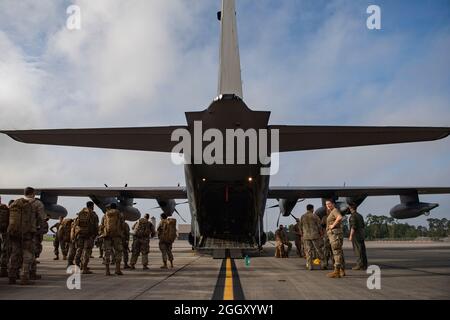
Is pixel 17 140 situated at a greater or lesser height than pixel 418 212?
greater

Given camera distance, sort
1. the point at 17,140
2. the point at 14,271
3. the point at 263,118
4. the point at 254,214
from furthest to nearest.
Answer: the point at 254,214 → the point at 263,118 → the point at 17,140 → the point at 14,271

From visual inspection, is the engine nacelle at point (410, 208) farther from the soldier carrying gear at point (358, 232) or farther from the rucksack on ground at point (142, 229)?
the rucksack on ground at point (142, 229)

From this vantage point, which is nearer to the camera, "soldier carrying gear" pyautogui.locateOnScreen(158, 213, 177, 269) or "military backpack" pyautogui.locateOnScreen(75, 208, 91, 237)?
"military backpack" pyautogui.locateOnScreen(75, 208, 91, 237)

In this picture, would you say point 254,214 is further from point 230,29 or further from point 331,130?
point 230,29

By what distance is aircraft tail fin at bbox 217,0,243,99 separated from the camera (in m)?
8.89

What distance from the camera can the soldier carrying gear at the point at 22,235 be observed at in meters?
7.21

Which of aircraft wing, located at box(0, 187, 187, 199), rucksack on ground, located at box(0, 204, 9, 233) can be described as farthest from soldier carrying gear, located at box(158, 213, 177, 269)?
aircraft wing, located at box(0, 187, 187, 199)

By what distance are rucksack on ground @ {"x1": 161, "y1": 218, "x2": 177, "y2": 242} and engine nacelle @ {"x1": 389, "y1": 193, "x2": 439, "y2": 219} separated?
680 inches

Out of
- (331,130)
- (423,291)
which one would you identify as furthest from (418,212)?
(423,291)

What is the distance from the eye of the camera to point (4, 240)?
8.46 metres

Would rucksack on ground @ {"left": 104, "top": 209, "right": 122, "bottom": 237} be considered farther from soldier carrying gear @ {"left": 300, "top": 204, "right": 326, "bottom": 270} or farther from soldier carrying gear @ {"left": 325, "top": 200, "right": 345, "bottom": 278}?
soldier carrying gear @ {"left": 325, "top": 200, "right": 345, "bottom": 278}

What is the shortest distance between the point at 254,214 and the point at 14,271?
7524 mm

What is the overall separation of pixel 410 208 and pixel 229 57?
18.3m
